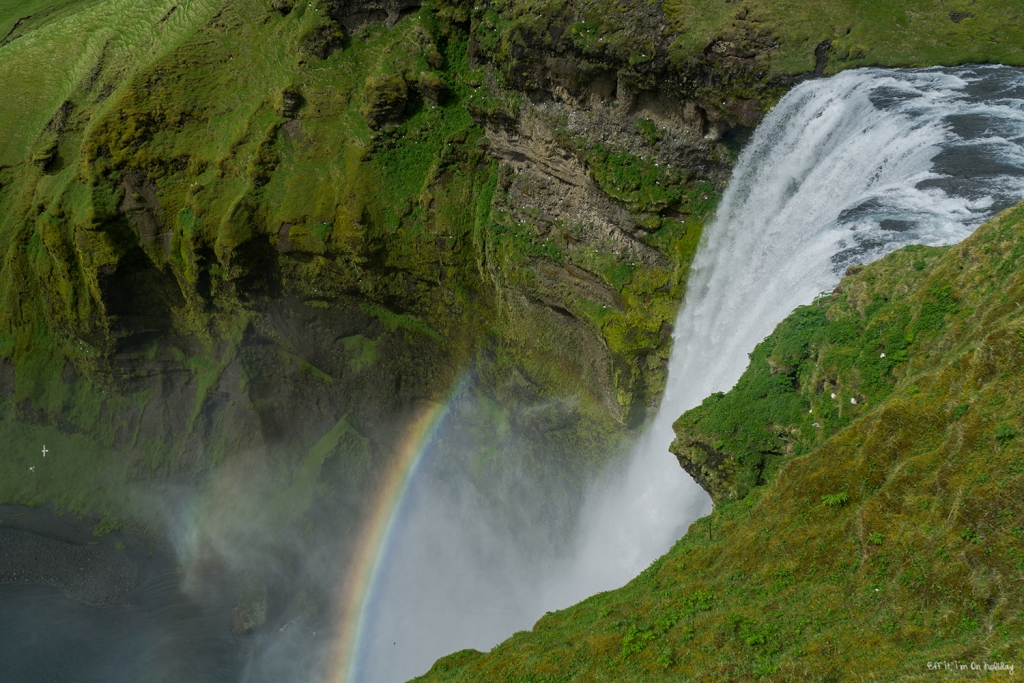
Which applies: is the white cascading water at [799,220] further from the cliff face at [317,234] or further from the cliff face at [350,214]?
the cliff face at [317,234]

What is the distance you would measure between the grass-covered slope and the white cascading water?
82.7 inches

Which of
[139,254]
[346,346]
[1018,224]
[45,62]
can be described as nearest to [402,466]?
[346,346]

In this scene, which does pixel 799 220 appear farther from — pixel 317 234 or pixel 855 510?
pixel 317 234

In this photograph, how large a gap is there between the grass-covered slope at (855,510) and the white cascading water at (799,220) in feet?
6.89

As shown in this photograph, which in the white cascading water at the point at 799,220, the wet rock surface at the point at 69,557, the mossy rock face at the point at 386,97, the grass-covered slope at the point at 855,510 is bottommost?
the grass-covered slope at the point at 855,510

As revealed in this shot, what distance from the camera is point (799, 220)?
62.0 ft

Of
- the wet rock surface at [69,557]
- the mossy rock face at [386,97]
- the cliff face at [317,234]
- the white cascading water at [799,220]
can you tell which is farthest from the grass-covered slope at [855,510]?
the wet rock surface at [69,557]

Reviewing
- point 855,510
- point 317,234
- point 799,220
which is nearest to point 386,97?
point 317,234

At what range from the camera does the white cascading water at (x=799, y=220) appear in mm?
15992

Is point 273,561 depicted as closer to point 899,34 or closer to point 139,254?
point 139,254

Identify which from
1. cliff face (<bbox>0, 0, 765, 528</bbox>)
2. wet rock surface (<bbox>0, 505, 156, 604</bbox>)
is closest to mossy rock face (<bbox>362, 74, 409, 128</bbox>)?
cliff face (<bbox>0, 0, 765, 528</bbox>)

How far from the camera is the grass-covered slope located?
927 centimetres

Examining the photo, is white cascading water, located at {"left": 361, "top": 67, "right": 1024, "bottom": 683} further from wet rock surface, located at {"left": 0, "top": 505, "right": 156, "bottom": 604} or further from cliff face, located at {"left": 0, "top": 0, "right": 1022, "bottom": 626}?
wet rock surface, located at {"left": 0, "top": 505, "right": 156, "bottom": 604}

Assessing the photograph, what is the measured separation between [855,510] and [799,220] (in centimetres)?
983
